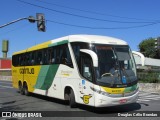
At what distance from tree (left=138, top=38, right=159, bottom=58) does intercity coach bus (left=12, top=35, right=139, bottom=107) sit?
72447mm

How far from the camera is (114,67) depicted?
12.8 m

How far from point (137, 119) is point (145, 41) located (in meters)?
82.8

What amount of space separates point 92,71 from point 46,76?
5515 mm

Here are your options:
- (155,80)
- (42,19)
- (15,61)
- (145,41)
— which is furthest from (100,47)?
(145,41)

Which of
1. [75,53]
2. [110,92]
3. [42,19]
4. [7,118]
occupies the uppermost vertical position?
[42,19]

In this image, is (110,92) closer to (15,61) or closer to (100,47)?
(100,47)

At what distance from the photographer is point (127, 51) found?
44.9ft

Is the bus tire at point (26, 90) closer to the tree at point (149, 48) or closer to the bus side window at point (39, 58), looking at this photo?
the bus side window at point (39, 58)

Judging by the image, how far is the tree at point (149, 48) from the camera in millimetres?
86250

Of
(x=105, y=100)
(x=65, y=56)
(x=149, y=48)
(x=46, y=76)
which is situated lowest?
(x=105, y=100)

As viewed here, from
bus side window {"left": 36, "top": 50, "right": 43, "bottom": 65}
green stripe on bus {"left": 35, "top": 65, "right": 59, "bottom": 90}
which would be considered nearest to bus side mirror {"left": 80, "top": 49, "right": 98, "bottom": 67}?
green stripe on bus {"left": 35, "top": 65, "right": 59, "bottom": 90}

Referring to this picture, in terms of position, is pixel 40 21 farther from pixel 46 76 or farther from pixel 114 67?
pixel 114 67

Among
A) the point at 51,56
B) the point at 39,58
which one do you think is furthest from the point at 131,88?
the point at 39,58

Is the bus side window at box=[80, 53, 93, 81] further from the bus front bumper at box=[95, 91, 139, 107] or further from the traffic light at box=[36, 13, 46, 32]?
the traffic light at box=[36, 13, 46, 32]
